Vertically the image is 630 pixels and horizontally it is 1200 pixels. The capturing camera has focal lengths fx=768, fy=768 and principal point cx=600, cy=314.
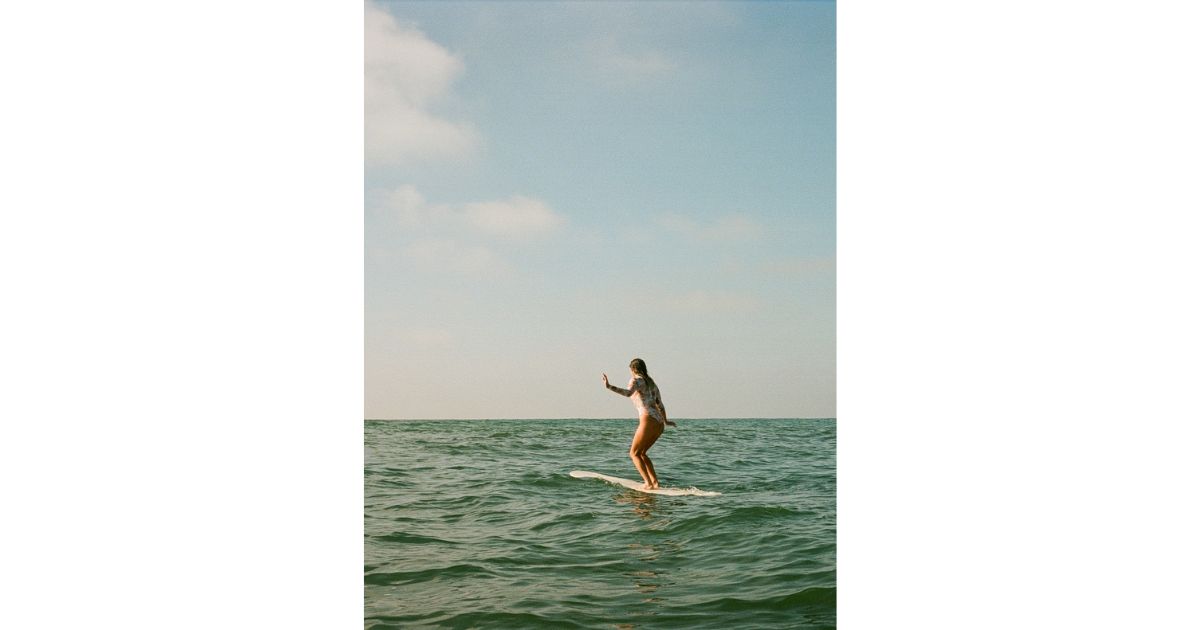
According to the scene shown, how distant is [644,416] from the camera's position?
8281 mm

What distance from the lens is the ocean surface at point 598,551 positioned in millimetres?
3863

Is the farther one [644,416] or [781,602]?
[644,416]

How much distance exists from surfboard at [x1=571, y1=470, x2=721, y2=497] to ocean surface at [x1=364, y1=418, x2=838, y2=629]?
0.15 m

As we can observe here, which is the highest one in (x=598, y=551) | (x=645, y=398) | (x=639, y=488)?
(x=645, y=398)

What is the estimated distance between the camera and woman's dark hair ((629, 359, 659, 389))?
8273 mm

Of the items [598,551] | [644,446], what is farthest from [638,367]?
[598,551]

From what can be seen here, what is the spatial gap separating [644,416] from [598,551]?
10.3 feet

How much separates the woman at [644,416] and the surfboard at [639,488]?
18 centimetres

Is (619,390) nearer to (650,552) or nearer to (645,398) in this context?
(645,398)
